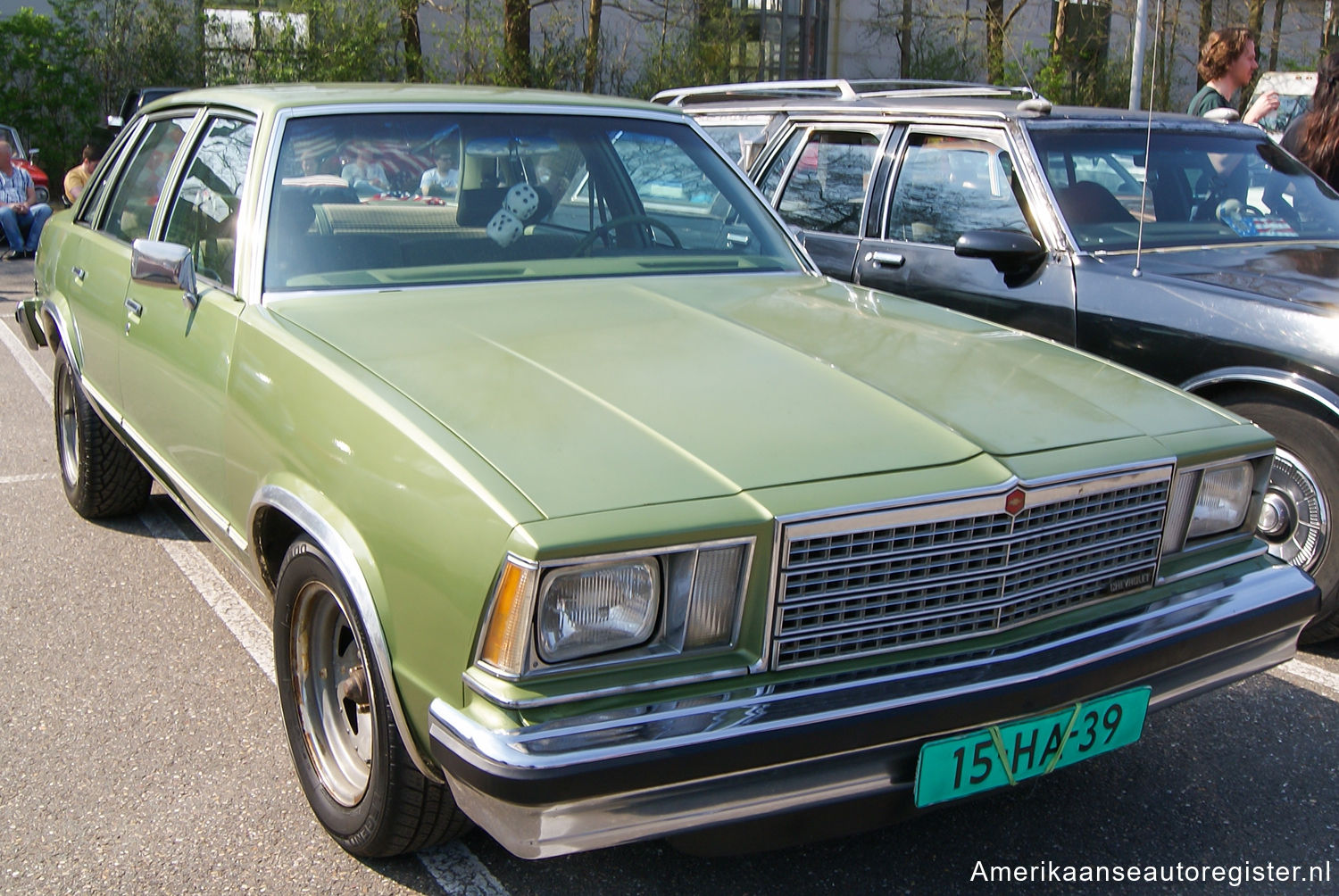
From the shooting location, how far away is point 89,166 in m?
13.4

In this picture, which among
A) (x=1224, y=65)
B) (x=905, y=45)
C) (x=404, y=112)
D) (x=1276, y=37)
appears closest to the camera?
(x=404, y=112)

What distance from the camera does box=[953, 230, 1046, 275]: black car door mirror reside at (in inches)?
172

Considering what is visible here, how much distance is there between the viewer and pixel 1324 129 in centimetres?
589

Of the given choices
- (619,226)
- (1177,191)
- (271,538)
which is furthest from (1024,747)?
(1177,191)

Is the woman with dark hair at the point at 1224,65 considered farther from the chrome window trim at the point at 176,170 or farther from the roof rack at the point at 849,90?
the chrome window trim at the point at 176,170

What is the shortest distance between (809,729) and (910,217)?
3.50 meters

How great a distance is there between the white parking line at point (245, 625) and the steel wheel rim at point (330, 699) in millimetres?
232

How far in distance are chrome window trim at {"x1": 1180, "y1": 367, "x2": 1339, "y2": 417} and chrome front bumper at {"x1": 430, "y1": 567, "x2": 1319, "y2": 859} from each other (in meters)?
1.75

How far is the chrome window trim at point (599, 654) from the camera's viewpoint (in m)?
2.00

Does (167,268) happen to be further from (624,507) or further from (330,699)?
(624,507)

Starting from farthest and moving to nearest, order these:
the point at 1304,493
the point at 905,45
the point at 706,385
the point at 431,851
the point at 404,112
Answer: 1. the point at 905,45
2. the point at 1304,493
3. the point at 404,112
4. the point at 431,851
5. the point at 706,385

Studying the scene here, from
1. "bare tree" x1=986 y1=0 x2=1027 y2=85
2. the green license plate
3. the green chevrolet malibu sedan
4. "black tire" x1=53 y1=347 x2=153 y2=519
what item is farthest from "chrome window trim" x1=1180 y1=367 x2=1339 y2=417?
"bare tree" x1=986 y1=0 x2=1027 y2=85

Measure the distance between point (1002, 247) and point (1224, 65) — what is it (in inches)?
113

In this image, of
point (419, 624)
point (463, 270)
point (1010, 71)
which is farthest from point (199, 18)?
point (419, 624)
